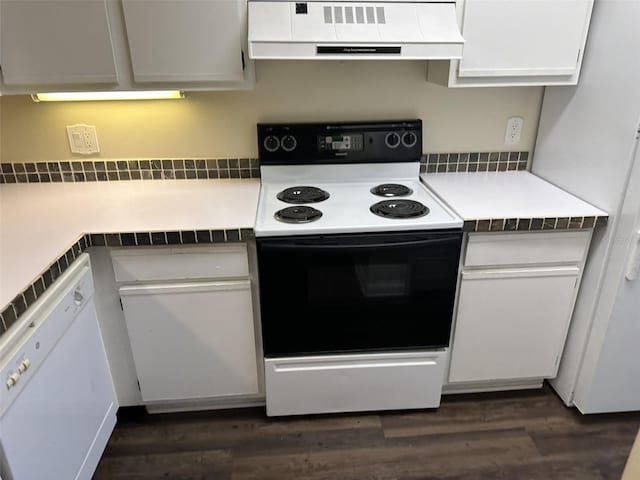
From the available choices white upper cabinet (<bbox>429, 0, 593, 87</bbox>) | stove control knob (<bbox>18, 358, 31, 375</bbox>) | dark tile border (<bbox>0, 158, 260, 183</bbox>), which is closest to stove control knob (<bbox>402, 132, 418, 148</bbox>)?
white upper cabinet (<bbox>429, 0, 593, 87</bbox>)

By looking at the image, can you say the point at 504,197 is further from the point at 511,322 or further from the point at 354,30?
the point at 354,30

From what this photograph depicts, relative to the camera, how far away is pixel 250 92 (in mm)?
1984

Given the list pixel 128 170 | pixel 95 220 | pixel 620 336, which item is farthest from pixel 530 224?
pixel 128 170

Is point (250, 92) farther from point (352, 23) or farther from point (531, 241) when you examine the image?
point (531, 241)

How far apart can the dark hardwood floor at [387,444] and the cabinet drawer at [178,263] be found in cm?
71

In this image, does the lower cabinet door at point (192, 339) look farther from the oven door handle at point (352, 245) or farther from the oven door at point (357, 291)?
the oven door handle at point (352, 245)

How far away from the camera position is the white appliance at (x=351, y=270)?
1.63 metres

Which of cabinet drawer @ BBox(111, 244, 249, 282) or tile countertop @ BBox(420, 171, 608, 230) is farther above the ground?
tile countertop @ BBox(420, 171, 608, 230)

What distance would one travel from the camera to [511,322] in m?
1.86

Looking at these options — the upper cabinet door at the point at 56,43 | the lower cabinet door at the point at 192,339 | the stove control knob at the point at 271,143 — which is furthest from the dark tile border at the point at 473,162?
the upper cabinet door at the point at 56,43

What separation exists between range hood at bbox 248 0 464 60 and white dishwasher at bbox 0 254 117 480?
989 millimetres

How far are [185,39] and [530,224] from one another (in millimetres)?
1391

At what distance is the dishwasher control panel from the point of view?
1.07m

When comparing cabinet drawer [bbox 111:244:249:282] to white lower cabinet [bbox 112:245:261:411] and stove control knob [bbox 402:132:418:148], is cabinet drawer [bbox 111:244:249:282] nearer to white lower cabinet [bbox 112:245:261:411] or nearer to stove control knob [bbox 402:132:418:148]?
white lower cabinet [bbox 112:245:261:411]
